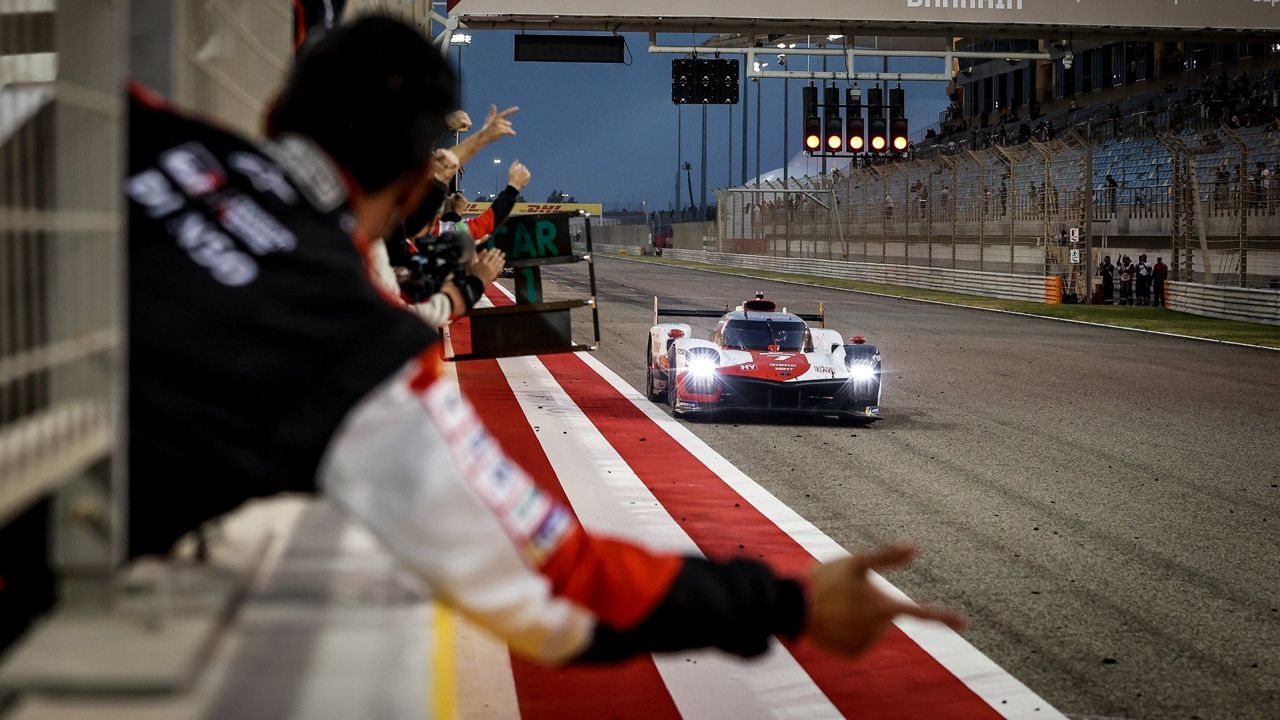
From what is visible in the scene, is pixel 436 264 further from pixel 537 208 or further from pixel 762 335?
pixel 537 208

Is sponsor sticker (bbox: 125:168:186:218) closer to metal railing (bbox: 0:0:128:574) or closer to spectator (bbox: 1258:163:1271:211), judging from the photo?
metal railing (bbox: 0:0:128:574)

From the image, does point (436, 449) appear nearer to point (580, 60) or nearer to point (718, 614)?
point (718, 614)

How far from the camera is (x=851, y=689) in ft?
16.7

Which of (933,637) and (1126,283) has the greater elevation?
(1126,283)

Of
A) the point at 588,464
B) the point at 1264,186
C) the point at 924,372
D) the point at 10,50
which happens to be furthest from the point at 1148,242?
the point at 10,50

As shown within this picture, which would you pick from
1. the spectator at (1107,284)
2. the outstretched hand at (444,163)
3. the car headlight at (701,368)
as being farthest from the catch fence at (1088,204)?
the outstretched hand at (444,163)

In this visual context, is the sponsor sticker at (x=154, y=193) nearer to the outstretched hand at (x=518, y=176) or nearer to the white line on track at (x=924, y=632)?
the white line on track at (x=924, y=632)

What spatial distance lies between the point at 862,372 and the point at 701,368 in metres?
1.37

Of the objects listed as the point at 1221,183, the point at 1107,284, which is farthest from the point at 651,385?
the point at 1107,284

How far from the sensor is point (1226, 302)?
26500 millimetres

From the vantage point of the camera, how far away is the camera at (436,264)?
636 cm

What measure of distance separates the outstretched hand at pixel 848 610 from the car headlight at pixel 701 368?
10.5 metres

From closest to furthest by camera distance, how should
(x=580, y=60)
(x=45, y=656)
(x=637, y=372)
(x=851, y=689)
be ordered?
(x=45, y=656), (x=851, y=689), (x=637, y=372), (x=580, y=60)

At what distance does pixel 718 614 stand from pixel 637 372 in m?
14.9
